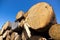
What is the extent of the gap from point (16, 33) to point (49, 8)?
1.63 meters

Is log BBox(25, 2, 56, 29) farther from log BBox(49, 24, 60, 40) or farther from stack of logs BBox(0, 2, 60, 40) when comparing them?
log BBox(49, 24, 60, 40)

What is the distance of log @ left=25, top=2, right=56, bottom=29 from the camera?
5457mm

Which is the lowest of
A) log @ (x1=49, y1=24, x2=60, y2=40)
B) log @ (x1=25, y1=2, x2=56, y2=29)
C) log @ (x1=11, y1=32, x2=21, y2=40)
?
log @ (x1=49, y1=24, x2=60, y2=40)

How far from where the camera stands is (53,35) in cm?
525

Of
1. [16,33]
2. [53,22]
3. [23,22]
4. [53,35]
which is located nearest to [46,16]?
[53,22]

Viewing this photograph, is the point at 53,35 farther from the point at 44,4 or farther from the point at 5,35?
the point at 5,35

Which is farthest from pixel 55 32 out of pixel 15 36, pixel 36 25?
pixel 15 36

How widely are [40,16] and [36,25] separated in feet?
1.05

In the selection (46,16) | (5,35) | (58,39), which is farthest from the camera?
(5,35)

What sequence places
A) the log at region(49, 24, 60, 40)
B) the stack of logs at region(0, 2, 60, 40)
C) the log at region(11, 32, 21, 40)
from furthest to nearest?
the log at region(11, 32, 21, 40)
the stack of logs at region(0, 2, 60, 40)
the log at region(49, 24, 60, 40)

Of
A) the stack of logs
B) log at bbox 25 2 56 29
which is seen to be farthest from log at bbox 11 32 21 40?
log at bbox 25 2 56 29

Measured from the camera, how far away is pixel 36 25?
564 cm

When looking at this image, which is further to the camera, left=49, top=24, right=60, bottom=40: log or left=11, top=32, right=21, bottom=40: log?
left=11, top=32, right=21, bottom=40: log

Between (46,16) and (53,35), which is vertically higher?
(46,16)
